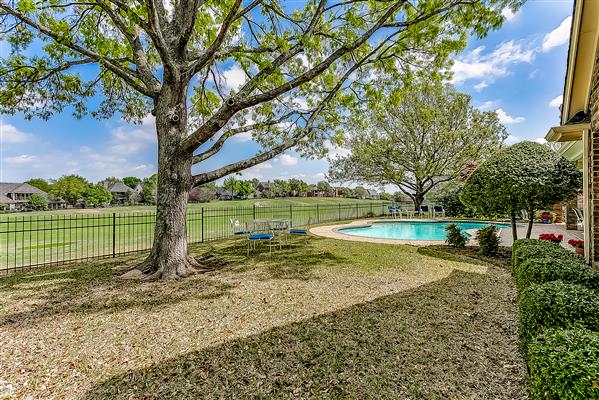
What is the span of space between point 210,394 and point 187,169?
5122mm

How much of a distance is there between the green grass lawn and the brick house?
182 centimetres

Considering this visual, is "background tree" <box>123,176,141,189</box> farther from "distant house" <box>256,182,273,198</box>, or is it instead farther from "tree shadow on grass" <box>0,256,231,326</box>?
"tree shadow on grass" <box>0,256,231,326</box>

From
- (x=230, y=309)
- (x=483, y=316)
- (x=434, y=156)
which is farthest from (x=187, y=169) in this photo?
(x=434, y=156)

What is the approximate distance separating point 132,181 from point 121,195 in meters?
17.8

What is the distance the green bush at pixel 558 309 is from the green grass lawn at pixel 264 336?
637mm

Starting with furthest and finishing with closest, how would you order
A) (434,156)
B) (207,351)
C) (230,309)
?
1. (434,156)
2. (230,309)
3. (207,351)

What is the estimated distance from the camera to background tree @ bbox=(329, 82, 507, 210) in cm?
1900

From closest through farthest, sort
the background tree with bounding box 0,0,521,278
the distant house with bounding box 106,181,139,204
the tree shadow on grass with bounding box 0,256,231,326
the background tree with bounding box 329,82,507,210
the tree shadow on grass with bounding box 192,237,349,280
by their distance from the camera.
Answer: the tree shadow on grass with bounding box 0,256,231,326 → the background tree with bounding box 0,0,521,278 → the tree shadow on grass with bounding box 192,237,349,280 → the background tree with bounding box 329,82,507,210 → the distant house with bounding box 106,181,139,204

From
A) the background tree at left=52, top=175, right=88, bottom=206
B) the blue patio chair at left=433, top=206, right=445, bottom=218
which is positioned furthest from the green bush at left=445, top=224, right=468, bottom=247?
the background tree at left=52, top=175, right=88, bottom=206

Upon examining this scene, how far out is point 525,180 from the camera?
655cm

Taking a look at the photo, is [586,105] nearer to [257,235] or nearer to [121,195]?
[257,235]

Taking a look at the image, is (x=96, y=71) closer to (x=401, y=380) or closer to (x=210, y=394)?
(x=210, y=394)

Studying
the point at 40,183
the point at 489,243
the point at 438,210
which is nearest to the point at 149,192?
the point at 40,183

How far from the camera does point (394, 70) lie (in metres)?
7.95
